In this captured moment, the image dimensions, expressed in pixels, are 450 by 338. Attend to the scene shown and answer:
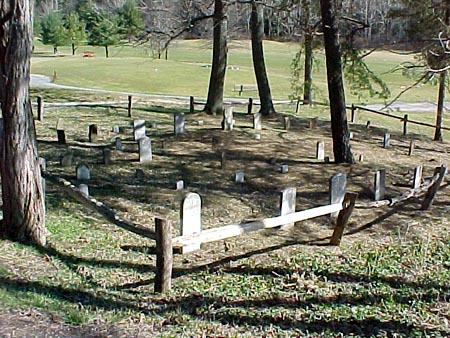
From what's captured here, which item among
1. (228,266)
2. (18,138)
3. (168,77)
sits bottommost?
(228,266)

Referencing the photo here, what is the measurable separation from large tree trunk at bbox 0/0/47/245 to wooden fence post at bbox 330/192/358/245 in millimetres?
4098

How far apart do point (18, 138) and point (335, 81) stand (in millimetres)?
8918

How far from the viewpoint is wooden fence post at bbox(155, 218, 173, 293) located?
216 inches

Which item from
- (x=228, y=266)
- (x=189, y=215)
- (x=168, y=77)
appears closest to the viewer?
(x=189, y=215)

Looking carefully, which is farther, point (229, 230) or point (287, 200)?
point (287, 200)

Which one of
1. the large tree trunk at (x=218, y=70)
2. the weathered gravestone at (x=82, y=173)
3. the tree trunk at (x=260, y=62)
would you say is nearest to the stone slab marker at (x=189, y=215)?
the weathered gravestone at (x=82, y=173)

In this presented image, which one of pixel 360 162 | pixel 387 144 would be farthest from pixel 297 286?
pixel 387 144

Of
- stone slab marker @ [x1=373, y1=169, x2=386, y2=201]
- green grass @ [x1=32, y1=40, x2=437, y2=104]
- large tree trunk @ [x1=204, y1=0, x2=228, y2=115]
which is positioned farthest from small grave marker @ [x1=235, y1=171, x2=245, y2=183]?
green grass @ [x1=32, y1=40, x2=437, y2=104]

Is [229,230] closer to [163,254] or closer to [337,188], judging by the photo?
[163,254]

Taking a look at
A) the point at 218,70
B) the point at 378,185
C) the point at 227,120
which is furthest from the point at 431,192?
the point at 218,70

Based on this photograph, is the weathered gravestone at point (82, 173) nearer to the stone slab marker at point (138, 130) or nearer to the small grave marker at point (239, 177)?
the small grave marker at point (239, 177)

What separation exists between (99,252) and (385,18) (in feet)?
42.4

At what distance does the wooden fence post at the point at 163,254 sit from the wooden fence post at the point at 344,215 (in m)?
3.00

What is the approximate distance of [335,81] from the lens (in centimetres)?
1332
